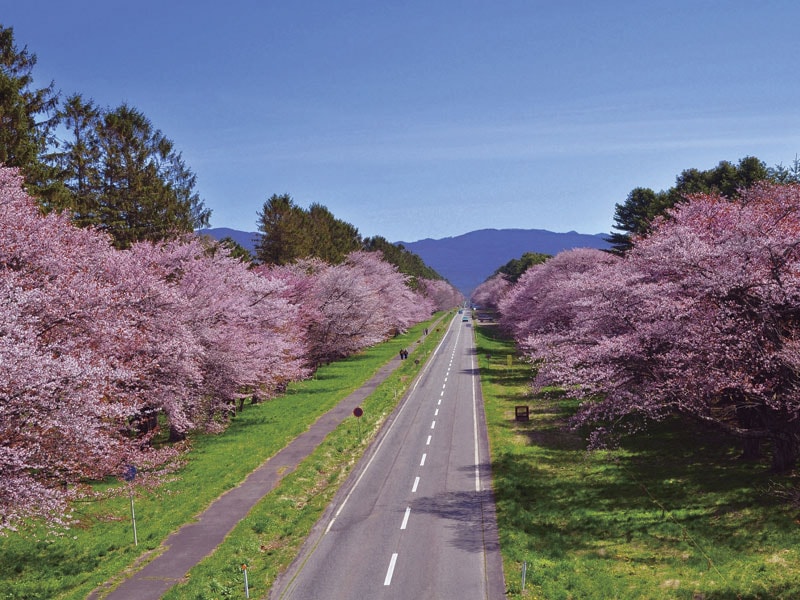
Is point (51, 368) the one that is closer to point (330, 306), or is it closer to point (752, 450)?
point (752, 450)

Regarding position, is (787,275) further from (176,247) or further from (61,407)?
(176,247)

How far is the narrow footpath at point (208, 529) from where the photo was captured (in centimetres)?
1547

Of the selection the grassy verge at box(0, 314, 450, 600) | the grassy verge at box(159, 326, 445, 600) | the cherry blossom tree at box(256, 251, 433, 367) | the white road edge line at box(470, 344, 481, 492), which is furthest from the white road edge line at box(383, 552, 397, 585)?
the cherry blossom tree at box(256, 251, 433, 367)

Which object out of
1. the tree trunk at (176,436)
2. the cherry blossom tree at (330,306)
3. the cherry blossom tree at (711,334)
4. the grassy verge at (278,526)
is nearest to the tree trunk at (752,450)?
the cherry blossom tree at (711,334)

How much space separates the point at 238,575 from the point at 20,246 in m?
12.4

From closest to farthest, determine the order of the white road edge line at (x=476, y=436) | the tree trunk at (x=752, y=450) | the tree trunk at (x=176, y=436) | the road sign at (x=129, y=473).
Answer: the road sign at (x=129, y=473), the tree trunk at (x=752, y=450), the white road edge line at (x=476, y=436), the tree trunk at (x=176, y=436)

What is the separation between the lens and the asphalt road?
50.0ft

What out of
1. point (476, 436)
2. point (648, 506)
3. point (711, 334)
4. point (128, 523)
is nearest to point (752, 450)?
point (648, 506)

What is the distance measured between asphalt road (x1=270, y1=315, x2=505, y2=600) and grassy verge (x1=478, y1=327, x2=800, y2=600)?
82 centimetres

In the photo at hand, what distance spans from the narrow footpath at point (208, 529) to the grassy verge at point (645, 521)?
9.26 metres

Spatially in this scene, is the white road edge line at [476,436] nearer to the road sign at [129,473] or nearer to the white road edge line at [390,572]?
the white road edge line at [390,572]

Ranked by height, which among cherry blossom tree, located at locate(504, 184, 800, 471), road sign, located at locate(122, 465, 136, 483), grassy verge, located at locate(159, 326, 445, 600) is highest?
cherry blossom tree, located at locate(504, 184, 800, 471)

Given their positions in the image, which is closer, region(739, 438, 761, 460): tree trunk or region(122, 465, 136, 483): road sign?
region(122, 465, 136, 483): road sign

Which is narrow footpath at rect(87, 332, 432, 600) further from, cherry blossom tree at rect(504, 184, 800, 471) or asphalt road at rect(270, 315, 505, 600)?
cherry blossom tree at rect(504, 184, 800, 471)
